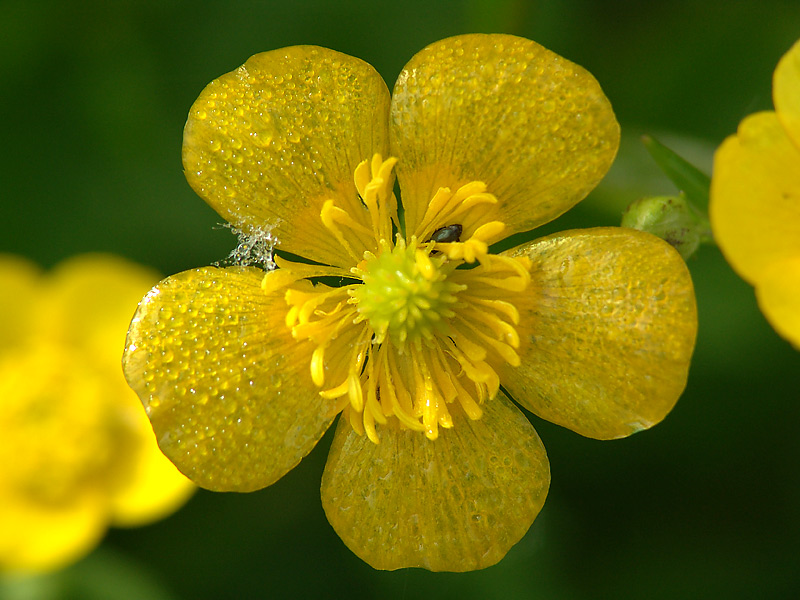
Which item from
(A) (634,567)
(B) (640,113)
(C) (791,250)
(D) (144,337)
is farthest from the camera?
(B) (640,113)

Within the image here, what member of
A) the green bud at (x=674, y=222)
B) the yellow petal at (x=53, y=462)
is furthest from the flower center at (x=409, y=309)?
the yellow petal at (x=53, y=462)

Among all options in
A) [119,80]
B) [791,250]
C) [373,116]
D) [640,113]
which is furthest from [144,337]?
[640,113]

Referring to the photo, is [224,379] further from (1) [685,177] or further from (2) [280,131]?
(1) [685,177]

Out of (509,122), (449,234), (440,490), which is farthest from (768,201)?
(440,490)

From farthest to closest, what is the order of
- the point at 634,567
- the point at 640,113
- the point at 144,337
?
the point at 640,113, the point at 634,567, the point at 144,337

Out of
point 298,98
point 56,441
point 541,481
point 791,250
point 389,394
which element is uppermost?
point 298,98

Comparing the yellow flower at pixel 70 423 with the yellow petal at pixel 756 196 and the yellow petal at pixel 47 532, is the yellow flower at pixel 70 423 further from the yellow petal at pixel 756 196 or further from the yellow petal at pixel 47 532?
the yellow petal at pixel 756 196

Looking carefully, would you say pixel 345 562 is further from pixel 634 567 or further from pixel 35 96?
pixel 35 96
